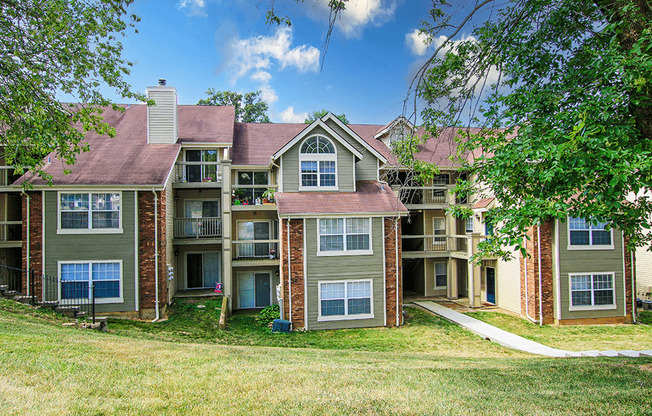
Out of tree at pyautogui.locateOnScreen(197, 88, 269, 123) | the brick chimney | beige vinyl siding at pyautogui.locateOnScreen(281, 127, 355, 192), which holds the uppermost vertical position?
tree at pyautogui.locateOnScreen(197, 88, 269, 123)

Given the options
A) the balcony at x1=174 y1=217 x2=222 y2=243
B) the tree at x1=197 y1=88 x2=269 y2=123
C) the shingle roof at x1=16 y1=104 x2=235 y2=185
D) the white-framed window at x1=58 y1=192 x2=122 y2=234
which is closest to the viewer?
the white-framed window at x1=58 y1=192 x2=122 y2=234

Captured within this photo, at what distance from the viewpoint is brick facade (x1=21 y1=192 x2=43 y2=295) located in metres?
16.1

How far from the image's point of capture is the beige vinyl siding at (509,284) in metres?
19.7

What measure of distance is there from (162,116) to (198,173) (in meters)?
3.30

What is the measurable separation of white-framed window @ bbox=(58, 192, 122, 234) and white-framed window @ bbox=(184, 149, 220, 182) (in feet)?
16.2

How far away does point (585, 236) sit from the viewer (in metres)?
18.8

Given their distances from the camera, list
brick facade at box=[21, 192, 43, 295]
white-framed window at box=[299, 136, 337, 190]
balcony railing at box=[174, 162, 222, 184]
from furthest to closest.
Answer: balcony railing at box=[174, 162, 222, 184], white-framed window at box=[299, 136, 337, 190], brick facade at box=[21, 192, 43, 295]

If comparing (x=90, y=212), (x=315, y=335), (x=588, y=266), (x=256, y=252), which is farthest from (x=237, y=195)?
(x=588, y=266)

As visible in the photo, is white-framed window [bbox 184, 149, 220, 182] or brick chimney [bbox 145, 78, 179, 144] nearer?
brick chimney [bbox 145, 78, 179, 144]

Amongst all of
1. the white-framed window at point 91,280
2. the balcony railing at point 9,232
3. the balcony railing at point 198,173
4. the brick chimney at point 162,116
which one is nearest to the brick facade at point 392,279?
the balcony railing at point 198,173

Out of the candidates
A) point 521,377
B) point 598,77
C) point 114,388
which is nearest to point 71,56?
point 114,388

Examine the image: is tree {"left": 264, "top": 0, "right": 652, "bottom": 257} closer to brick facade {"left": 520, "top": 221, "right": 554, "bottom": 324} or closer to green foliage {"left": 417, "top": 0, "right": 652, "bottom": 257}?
green foliage {"left": 417, "top": 0, "right": 652, "bottom": 257}

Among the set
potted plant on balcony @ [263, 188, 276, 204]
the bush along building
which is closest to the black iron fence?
the bush along building

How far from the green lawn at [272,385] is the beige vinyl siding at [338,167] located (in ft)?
35.0
